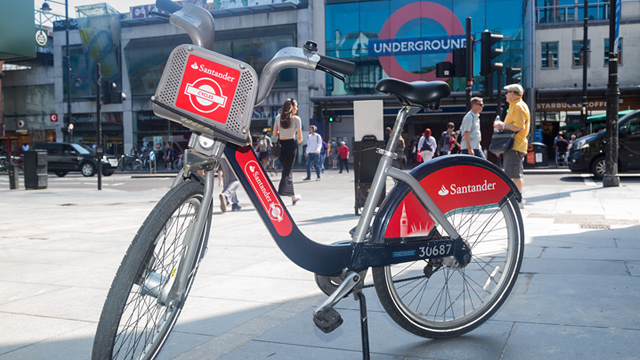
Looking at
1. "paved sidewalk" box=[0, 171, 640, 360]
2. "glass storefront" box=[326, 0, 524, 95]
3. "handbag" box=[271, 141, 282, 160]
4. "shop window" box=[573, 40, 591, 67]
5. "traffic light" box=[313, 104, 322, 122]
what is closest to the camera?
"paved sidewalk" box=[0, 171, 640, 360]

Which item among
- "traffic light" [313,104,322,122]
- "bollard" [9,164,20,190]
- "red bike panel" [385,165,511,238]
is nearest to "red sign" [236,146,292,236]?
"red bike panel" [385,165,511,238]

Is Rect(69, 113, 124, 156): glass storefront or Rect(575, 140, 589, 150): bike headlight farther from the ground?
Rect(69, 113, 124, 156): glass storefront

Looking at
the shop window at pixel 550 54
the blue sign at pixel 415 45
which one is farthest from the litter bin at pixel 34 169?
the shop window at pixel 550 54

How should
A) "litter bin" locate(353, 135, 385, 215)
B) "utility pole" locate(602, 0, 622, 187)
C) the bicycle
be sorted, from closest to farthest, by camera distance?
1. the bicycle
2. "litter bin" locate(353, 135, 385, 215)
3. "utility pole" locate(602, 0, 622, 187)

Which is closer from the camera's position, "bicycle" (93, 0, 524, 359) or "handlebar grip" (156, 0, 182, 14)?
"bicycle" (93, 0, 524, 359)

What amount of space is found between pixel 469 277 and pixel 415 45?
30911 mm

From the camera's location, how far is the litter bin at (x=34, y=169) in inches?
637

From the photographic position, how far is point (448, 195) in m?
2.85

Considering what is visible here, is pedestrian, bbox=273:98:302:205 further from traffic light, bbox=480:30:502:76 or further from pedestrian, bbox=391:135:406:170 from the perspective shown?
traffic light, bbox=480:30:502:76

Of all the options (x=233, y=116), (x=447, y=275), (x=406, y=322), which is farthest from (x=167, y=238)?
(x=447, y=275)

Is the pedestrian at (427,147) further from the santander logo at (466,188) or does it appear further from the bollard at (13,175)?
the santander logo at (466,188)

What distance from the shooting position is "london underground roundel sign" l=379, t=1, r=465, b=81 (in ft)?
106

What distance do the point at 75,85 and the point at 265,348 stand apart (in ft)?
133

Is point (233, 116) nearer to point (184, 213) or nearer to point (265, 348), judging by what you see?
point (184, 213)
